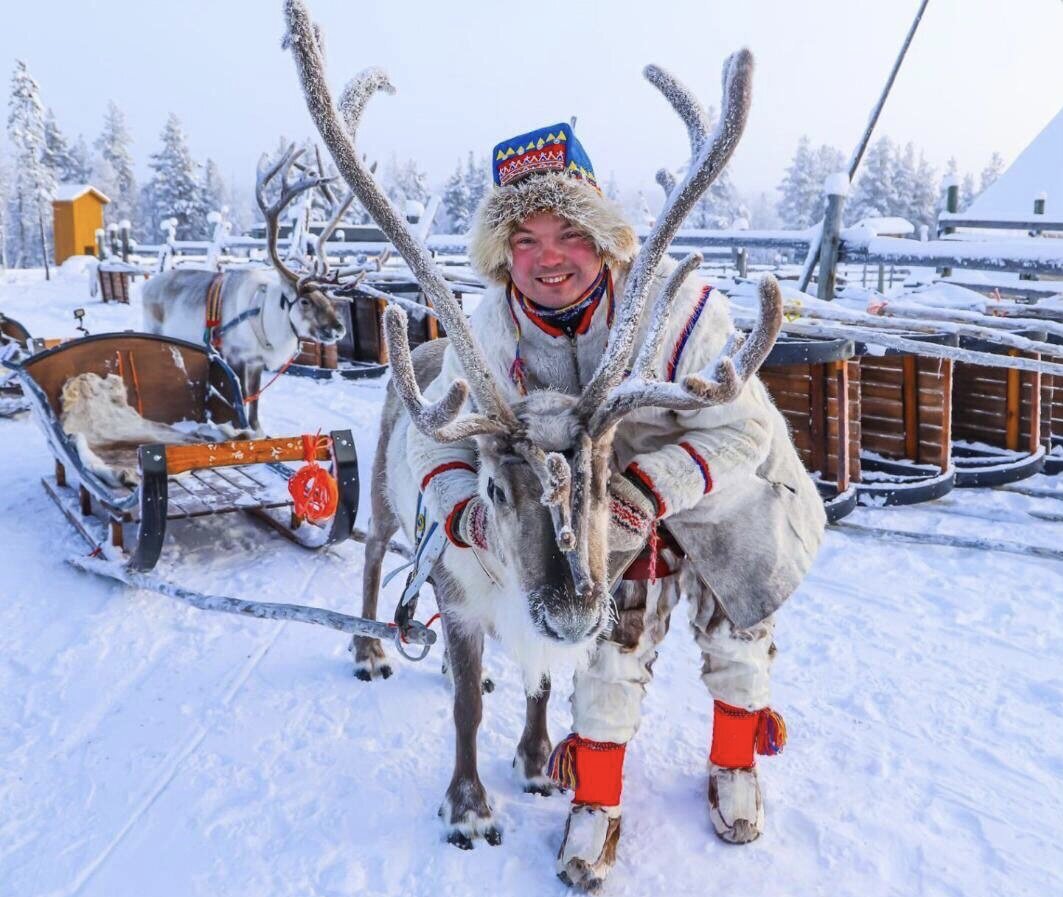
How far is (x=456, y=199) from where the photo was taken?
48250mm

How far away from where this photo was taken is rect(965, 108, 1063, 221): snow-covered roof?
14.2 meters

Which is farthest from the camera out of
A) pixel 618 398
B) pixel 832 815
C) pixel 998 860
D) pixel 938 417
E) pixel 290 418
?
pixel 290 418

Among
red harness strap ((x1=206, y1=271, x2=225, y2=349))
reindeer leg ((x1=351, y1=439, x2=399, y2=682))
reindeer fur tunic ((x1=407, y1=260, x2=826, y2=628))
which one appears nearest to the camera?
reindeer fur tunic ((x1=407, y1=260, x2=826, y2=628))

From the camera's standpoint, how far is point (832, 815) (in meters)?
2.52

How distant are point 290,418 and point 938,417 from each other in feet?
19.9

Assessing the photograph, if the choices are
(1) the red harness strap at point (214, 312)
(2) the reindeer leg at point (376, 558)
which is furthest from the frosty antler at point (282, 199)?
(2) the reindeer leg at point (376, 558)

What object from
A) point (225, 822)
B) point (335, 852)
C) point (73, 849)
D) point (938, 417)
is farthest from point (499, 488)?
point (938, 417)

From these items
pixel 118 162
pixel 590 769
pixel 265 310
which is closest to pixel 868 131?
pixel 265 310

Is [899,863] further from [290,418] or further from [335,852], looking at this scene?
[290,418]

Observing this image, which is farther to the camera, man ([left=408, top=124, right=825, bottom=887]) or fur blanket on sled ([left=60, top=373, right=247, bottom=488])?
fur blanket on sled ([left=60, top=373, right=247, bottom=488])

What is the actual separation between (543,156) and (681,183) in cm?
48

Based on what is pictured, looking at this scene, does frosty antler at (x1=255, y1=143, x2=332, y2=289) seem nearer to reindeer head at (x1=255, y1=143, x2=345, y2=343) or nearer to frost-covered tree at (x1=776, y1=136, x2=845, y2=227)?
reindeer head at (x1=255, y1=143, x2=345, y2=343)

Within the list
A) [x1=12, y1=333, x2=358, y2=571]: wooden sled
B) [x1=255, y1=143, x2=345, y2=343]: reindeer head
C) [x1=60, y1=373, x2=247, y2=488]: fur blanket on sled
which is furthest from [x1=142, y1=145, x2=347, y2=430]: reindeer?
[x1=60, y1=373, x2=247, y2=488]: fur blanket on sled

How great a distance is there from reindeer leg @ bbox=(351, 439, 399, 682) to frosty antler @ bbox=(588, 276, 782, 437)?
1741 mm
